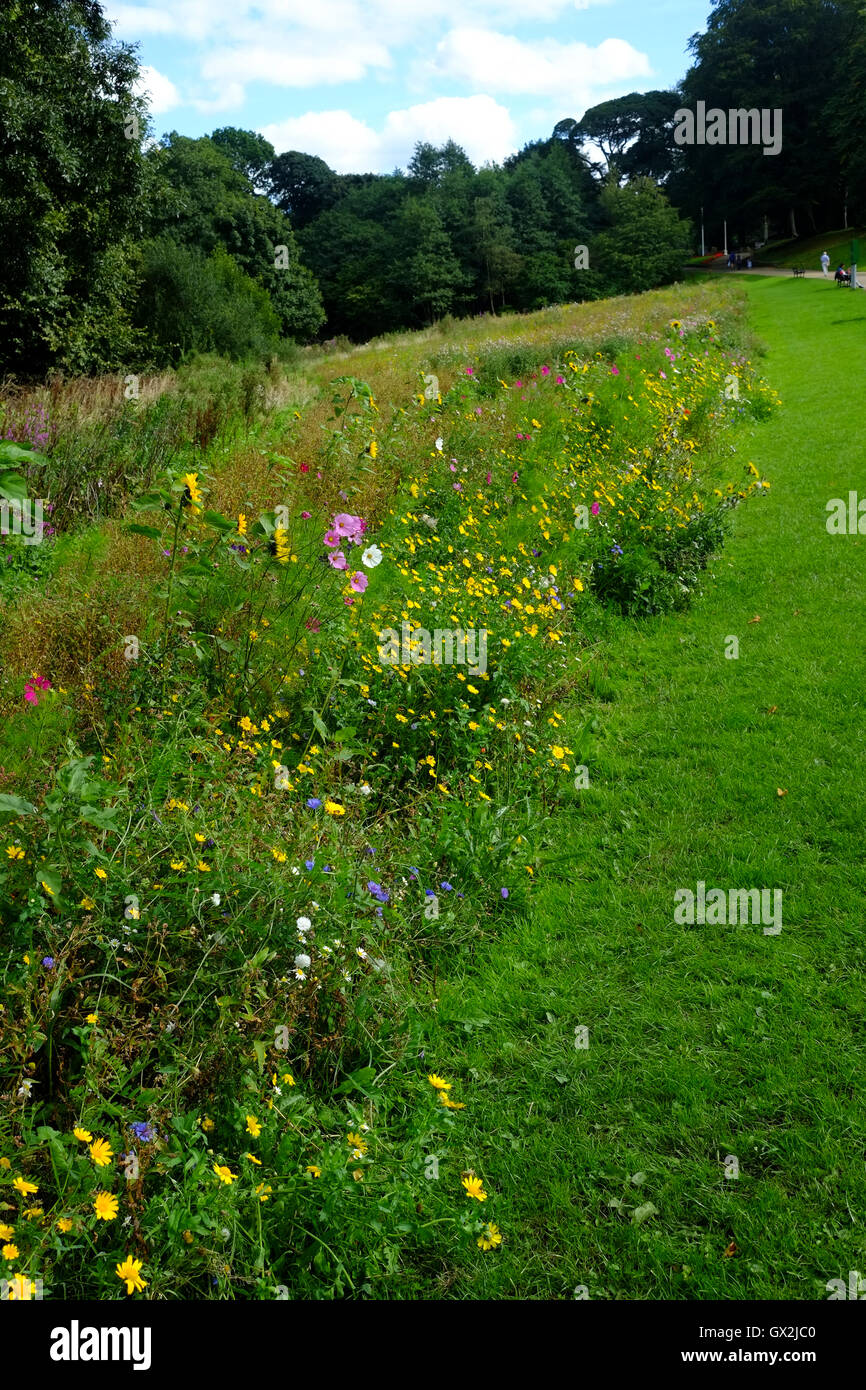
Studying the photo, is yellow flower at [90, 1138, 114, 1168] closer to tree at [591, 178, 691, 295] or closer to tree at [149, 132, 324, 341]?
tree at [149, 132, 324, 341]

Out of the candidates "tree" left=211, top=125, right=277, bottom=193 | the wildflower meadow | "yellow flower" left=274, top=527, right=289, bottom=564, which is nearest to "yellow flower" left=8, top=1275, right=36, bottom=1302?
the wildflower meadow

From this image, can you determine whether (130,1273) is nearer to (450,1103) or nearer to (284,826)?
(450,1103)

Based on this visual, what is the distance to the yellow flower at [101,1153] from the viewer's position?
6.31 ft

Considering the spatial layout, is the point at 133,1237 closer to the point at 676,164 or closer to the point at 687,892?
the point at 687,892

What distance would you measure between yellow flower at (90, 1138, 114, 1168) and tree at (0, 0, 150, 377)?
19.1 metres

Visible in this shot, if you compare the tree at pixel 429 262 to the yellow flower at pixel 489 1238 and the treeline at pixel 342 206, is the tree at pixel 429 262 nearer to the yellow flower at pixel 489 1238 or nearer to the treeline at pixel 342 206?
the treeline at pixel 342 206

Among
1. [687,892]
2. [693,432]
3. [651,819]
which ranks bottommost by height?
[687,892]

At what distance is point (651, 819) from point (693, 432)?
6.25 m

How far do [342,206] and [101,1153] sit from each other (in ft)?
215

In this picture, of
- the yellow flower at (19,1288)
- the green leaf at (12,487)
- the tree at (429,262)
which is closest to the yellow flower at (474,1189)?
the yellow flower at (19,1288)

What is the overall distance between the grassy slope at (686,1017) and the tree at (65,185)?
17377 mm

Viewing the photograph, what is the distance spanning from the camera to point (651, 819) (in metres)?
4.09

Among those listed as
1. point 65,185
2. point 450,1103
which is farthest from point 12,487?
point 65,185
